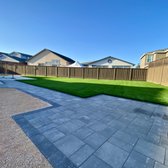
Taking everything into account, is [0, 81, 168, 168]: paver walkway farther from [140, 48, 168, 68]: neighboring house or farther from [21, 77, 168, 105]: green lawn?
[140, 48, 168, 68]: neighboring house

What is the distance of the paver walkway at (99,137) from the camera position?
4.93 feet

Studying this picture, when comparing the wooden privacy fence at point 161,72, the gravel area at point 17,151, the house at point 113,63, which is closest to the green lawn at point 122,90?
the wooden privacy fence at point 161,72

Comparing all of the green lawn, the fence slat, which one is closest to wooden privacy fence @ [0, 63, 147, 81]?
the fence slat

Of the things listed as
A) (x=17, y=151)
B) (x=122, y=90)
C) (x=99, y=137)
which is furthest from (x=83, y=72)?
(x=17, y=151)

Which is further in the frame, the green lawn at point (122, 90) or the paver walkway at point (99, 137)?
the green lawn at point (122, 90)

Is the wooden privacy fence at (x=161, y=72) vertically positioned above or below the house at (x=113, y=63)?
below

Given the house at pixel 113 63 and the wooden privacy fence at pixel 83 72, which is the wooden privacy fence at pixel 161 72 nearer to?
the wooden privacy fence at pixel 83 72

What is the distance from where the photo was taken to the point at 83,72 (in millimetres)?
15523

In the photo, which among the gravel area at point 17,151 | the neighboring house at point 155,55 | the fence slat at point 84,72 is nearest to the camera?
the gravel area at point 17,151

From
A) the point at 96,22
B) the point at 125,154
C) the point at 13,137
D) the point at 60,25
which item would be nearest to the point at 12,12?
the point at 60,25

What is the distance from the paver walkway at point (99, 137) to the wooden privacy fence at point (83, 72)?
10.9 meters

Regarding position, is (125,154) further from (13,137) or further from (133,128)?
(13,137)

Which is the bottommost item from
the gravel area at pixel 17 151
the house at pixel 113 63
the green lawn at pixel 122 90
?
the gravel area at pixel 17 151

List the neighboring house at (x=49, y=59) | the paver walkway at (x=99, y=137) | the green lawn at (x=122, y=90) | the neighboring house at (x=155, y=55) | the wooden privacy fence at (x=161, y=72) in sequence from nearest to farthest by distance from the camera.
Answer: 1. the paver walkway at (x=99, y=137)
2. the green lawn at (x=122, y=90)
3. the wooden privacy fence at (x=161, y=72)
4. the neighboring house at (x=155, y=55)
5. the neighboring house at (x=49, y=59)
